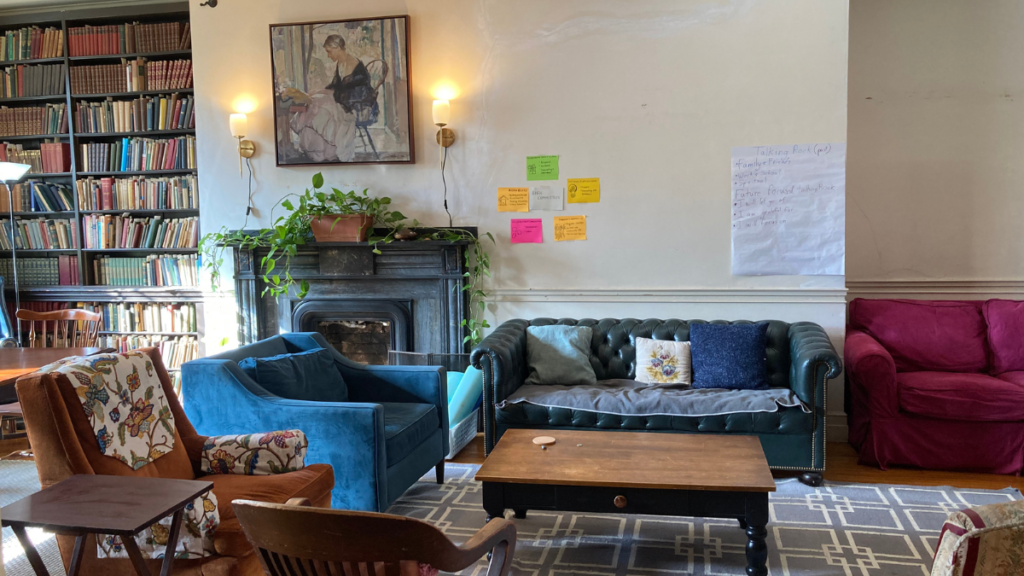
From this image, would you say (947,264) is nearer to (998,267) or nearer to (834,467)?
(998,267)

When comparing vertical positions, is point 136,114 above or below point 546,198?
above

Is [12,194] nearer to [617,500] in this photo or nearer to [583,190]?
[583,190]

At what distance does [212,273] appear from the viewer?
515 centimetres

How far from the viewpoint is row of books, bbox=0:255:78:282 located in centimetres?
573

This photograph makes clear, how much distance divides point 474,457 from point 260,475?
1764mm

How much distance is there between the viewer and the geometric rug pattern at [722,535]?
2.79 metres

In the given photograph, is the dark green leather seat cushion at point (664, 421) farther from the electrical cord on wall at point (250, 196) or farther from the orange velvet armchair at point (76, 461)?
the electrical cord on wall at point (250, 196)

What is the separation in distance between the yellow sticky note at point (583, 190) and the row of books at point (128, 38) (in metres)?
3.27

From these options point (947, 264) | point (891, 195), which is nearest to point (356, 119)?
point (891, 195)

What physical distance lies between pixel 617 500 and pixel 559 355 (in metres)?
1.74

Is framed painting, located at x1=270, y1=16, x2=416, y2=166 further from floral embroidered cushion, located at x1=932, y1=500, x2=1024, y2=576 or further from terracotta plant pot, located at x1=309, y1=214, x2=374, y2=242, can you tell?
floral embroidered cushion, located at x1=932, y1=500, x2=1024, y2=576

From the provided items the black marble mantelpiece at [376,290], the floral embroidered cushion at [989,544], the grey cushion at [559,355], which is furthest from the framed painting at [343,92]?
the floral embroidered cushion at [989,544]

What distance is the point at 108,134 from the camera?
5.62 meters

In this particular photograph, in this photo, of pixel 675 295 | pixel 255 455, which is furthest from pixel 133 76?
pixel 675 295
